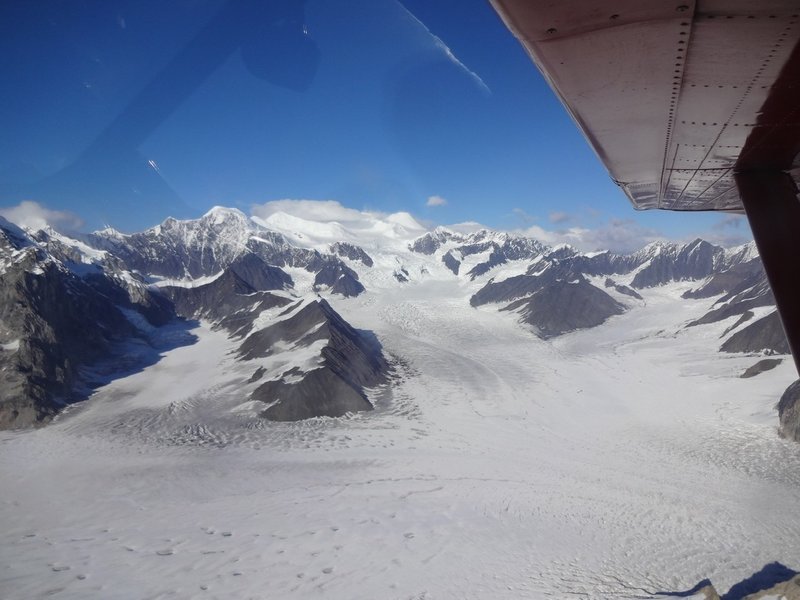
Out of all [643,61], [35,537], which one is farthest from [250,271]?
[643,61]

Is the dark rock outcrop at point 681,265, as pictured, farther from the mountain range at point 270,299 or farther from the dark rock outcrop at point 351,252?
the dark rock outcrop at point 351,252

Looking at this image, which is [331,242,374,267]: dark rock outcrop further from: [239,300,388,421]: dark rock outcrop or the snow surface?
the snow surface

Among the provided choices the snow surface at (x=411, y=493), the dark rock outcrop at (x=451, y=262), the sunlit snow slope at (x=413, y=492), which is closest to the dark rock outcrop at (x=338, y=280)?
the dark rock outcrop at (x=451, y=262)

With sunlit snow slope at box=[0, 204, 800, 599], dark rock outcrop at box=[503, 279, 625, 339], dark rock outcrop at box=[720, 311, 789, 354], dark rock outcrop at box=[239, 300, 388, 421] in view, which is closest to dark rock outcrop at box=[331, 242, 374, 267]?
dark rock outcrop at box=[503, 279, 625, 339]

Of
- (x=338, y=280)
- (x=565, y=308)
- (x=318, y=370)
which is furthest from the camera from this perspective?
(x=338, y=280)

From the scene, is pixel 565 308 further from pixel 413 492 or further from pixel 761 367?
pixel 413 492

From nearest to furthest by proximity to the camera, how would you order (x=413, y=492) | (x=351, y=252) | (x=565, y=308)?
(x=413, y=492)
(x=565, y=308)
(x=351, y=252)

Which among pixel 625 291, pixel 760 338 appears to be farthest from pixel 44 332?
pixel 625 291
